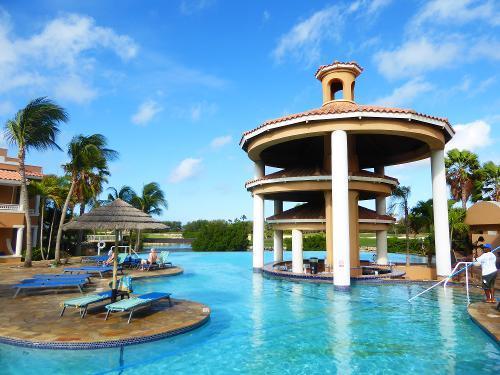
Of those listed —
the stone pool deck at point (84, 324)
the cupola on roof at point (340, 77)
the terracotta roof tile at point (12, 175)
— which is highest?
the cupola on roof at point (340, 77)

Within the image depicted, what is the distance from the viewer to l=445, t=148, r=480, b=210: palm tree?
3142cm

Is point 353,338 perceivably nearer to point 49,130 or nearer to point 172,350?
point 172,350

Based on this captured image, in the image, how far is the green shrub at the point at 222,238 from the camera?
46031 millimetres

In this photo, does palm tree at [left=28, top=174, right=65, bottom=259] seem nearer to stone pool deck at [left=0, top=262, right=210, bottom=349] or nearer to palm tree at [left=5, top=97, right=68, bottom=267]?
palm tree at [left=5, top=97, right=68, bottom=267]

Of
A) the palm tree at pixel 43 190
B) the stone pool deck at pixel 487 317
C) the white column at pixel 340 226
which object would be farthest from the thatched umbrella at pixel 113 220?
the palm tree at pixel 43 190

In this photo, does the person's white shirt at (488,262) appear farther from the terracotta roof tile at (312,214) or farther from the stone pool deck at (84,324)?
the terracotta roof tile at (312,214)

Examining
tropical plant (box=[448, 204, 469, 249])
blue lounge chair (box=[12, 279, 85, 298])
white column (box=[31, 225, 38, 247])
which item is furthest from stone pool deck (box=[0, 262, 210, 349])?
tropical plant (box=[448, 204, 469, 249])

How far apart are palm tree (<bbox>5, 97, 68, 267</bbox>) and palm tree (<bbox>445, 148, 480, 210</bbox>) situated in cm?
3188

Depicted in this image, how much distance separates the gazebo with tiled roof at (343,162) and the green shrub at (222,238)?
21876mm

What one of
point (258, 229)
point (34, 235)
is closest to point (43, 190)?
point (34, 235)

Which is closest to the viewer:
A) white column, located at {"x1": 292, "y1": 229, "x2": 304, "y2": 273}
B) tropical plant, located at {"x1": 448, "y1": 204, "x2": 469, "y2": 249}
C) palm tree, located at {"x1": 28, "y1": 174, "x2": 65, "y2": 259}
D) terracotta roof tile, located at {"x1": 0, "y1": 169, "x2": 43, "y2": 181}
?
white column, located at {"x1": 292, "y1": 229, "x2": 304, "y2": 273}

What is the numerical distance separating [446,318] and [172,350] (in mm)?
8261

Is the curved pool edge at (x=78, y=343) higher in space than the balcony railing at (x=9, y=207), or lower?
lower

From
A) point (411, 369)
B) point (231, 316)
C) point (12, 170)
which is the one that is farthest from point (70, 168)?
point (411, 369)
